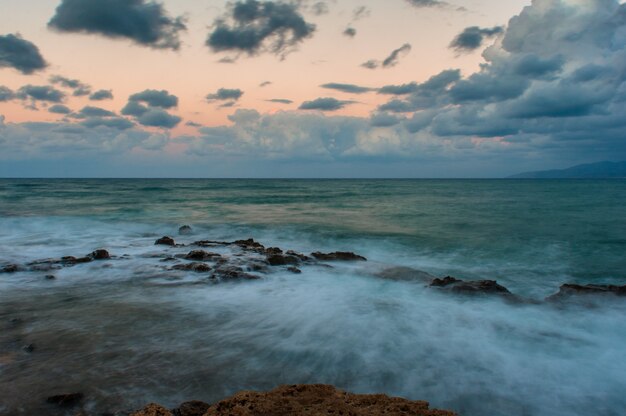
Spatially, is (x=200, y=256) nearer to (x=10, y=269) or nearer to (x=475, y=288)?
(x=10, y=269)

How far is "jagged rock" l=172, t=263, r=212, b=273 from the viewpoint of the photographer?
1065 centimetres

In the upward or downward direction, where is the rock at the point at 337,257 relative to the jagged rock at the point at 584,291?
upward

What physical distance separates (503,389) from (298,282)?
575cm

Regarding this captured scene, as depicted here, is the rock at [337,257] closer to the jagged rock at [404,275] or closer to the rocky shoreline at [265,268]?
the rocky shoreline at [265,268]

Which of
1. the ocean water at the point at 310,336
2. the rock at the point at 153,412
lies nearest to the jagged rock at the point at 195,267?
the ocean water at the point at 310,336

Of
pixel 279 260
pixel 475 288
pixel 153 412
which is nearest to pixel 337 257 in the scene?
pixel 279 260

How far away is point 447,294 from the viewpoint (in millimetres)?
9258

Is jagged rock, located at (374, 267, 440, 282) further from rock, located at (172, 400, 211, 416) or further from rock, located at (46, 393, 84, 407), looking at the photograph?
rock, located at (46, 393, 84, 407)

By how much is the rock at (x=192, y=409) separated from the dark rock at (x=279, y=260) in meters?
7.57

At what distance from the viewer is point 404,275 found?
1111cm

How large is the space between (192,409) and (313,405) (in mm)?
1208

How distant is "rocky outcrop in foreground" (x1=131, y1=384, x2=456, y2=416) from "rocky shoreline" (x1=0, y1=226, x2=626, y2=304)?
596 centimetres

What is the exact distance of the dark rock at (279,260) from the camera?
11.6m

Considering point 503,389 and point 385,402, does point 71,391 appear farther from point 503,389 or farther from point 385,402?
point 503,389
